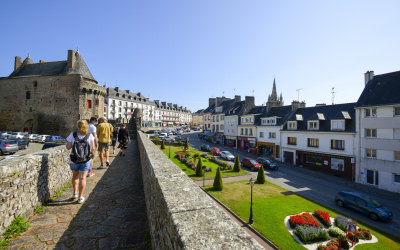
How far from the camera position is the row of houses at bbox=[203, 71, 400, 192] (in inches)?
838

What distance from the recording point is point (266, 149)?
38.7 meters

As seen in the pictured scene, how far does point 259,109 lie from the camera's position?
45219 millimetres

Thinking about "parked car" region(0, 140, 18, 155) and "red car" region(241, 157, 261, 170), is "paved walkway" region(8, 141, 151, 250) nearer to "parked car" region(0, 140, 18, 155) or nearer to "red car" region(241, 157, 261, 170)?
"parked car" region(0, 140, 18, 155)

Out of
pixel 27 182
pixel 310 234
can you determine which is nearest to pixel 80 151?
pixel 27 182

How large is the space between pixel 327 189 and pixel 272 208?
1027 cm

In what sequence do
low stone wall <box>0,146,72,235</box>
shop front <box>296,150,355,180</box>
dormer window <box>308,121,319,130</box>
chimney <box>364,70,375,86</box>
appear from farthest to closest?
dormer window <box>308,121,319,130</box> < chimney <box>364,70,375,86</box> < shop front <box>296,150,355,180</box> < low stone wall <box>0,146,72,235</box>

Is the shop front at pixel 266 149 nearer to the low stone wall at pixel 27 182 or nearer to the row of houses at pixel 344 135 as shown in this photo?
the row of houses at pixel 344 135

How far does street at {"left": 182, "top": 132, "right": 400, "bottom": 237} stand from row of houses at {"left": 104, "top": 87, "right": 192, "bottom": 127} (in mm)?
41802

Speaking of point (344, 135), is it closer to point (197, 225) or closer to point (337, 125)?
point (337, 125)

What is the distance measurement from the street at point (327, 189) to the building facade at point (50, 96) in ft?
128

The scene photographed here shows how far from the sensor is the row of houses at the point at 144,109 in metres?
69.1

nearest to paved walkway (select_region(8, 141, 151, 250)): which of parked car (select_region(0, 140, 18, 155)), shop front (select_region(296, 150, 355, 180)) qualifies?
parked car (select_region(0, 140, 18, 155))

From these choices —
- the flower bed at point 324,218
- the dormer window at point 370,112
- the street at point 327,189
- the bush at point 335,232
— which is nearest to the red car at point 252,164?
the street at point 327,189

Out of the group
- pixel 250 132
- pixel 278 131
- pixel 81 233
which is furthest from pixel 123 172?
pixel 250 132
